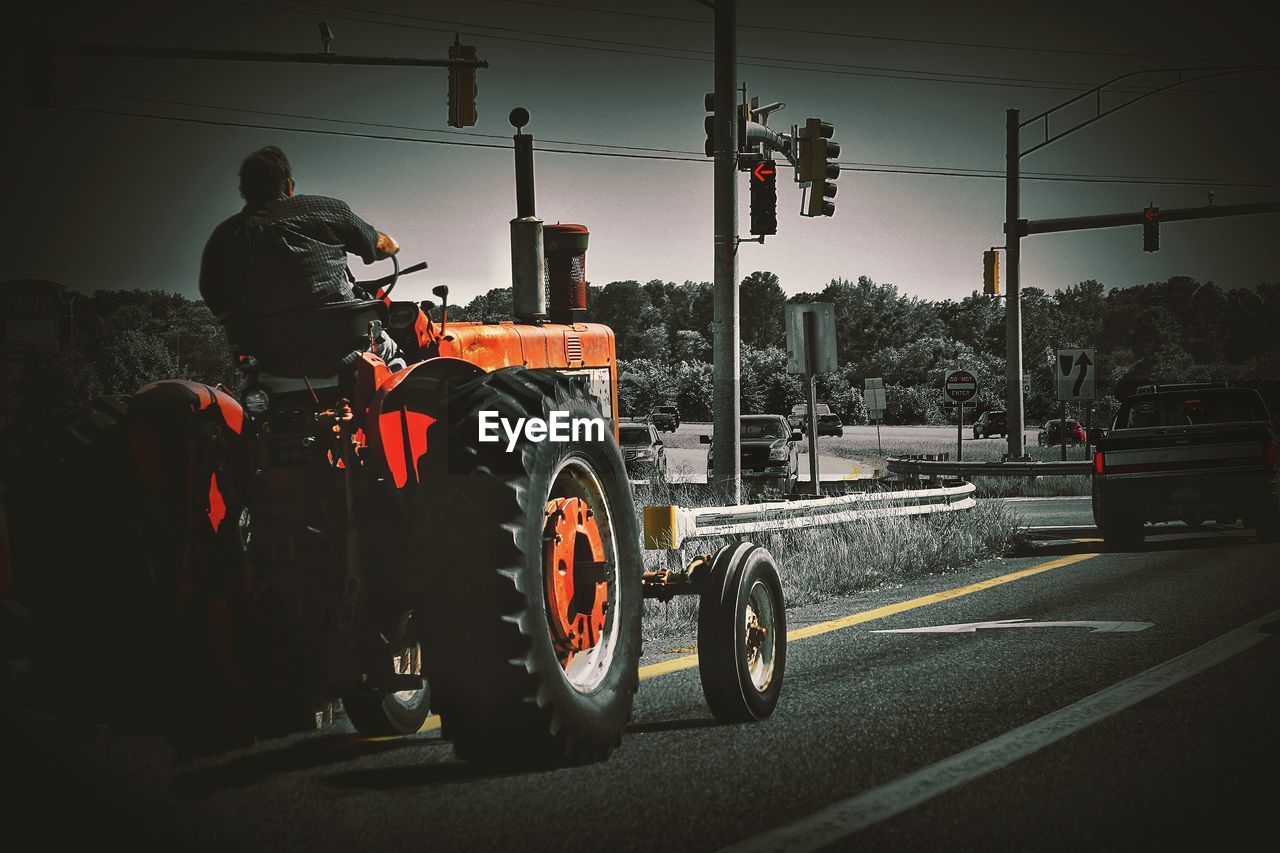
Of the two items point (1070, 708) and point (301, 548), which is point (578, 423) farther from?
point (1070, 708)

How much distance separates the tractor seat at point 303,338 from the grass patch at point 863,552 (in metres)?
4.73

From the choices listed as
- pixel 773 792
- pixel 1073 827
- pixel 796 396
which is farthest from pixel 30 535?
pixel 796 396

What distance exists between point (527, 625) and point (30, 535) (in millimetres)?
1702

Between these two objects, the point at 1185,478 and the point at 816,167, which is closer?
the point at 1185,478

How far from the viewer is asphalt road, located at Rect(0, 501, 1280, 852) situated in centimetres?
441

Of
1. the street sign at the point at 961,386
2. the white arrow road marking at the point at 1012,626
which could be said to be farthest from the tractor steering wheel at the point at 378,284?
the street sign at the point at 961,386

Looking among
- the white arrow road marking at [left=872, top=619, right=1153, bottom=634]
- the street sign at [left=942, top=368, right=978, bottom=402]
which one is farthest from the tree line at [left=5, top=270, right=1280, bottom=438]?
the white arrow road marking at [left=872, top=619, right=1153, bottom=634]

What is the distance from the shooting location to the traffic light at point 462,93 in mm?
19594

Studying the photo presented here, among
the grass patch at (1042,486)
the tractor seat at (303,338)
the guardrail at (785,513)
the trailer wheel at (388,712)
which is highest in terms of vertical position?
the tractor seat at (303,338)

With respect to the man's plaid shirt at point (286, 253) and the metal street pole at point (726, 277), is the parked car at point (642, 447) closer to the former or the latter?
the metal street pole at point (726, 277)

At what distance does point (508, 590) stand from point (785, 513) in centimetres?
871

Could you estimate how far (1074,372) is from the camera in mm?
30812

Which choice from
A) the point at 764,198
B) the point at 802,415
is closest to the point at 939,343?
the point at 802,415

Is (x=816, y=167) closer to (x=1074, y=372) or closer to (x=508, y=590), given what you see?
(x=1074, y=372)
